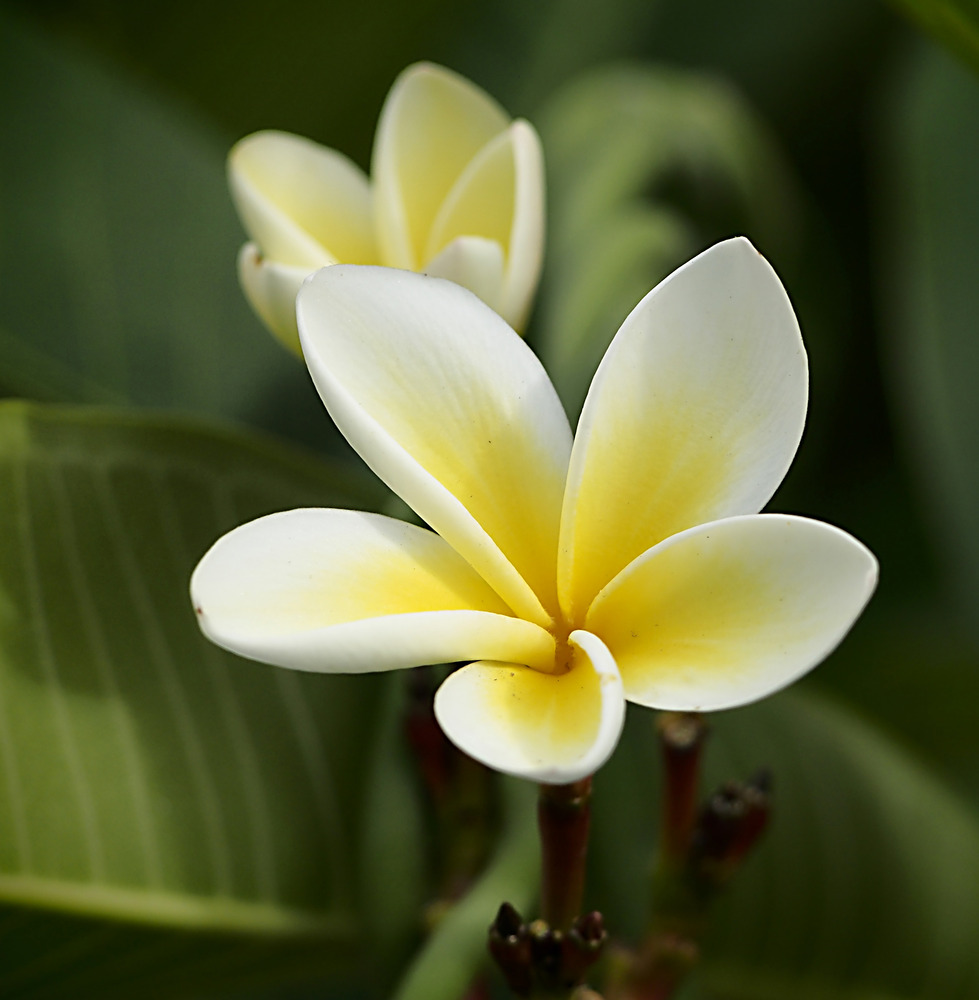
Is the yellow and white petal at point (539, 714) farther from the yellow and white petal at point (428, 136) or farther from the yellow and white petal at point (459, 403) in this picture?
the yellow and white petal at point (428, 136)

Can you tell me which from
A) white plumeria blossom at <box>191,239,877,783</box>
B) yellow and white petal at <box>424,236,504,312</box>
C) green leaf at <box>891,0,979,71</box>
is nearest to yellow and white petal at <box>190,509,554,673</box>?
white plumeria blossom at <box>191,239,877,783</box>

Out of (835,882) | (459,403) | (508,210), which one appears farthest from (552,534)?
(835,882)

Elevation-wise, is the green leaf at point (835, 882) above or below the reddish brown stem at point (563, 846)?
below

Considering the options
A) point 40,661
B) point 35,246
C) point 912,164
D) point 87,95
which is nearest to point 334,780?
point 40,661

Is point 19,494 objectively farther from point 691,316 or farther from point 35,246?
point 35,246

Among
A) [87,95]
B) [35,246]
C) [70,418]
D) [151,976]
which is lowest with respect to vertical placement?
[151,976]

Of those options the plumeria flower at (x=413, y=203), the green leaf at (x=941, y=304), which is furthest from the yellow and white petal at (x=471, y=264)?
the green leaf at (x=941, y=304)
